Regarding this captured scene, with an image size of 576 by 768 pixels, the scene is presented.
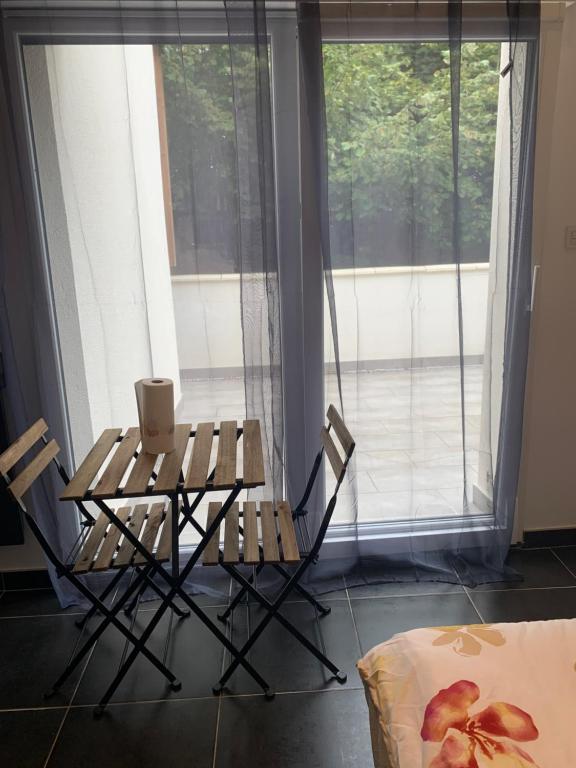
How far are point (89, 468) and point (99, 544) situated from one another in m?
0.28

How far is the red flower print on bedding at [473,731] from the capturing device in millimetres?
1063

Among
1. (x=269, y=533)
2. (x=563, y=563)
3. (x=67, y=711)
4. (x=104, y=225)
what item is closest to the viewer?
(x=67, y=711)

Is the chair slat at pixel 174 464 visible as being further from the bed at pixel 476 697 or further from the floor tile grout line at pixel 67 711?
the floor tile grout line at pixel 67 711

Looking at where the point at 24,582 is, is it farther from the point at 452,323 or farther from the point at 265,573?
the point at 452,323

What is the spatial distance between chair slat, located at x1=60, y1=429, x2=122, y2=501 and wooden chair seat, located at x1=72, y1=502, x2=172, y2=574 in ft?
0.81

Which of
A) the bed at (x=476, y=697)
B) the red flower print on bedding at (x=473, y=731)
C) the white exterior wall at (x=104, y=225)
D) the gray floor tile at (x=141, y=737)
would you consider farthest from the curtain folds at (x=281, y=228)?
the red flower print on bedding at (x=473, y=731)

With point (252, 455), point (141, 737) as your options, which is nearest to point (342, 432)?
point (252, 455)

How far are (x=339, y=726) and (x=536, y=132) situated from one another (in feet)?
7.02

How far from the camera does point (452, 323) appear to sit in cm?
231

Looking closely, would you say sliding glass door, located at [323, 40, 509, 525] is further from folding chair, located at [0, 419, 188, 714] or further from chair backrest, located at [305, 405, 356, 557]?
folding chair, located at [0, 419, 188, 714]

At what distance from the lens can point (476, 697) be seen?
1.18 m

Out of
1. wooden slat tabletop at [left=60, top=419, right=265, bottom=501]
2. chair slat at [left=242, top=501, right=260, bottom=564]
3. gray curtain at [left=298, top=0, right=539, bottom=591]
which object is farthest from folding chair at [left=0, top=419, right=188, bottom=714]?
gray curtain at [left=298, top=0, right=539, bottom=591]

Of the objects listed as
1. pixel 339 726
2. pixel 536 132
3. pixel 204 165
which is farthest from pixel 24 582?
pixel 536 132

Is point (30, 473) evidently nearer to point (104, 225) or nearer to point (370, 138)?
point (104, 225)
